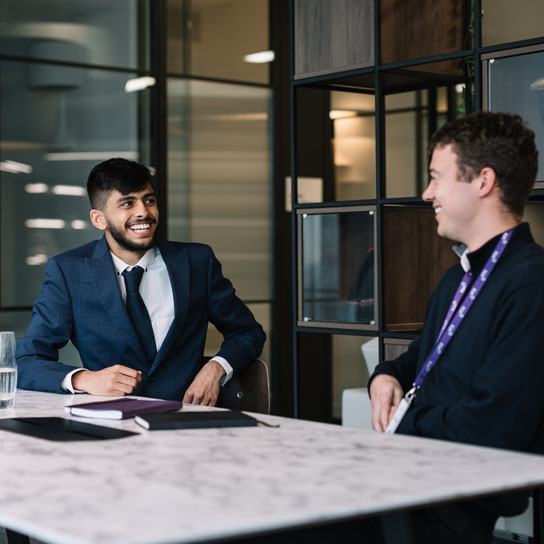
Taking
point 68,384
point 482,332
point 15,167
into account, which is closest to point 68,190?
point 15,167

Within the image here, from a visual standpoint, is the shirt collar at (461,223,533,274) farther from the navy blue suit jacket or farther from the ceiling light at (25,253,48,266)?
the ceiling light at (25,253,48,266)

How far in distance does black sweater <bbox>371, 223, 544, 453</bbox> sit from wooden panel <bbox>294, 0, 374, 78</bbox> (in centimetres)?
178

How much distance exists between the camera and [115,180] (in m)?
2.79

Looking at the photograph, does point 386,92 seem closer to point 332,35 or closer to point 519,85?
point 332,35

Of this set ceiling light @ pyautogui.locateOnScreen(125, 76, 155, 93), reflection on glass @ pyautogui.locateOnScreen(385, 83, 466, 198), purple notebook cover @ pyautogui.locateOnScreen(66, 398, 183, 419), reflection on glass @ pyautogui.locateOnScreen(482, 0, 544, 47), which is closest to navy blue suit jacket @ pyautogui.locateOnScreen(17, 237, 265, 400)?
purple notebook cover @ pyautogui.locateOnScreen(66, 398, 183, 419)

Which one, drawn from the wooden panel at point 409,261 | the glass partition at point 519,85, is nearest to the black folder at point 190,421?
the glass partition at point 519,85

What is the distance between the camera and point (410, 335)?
11.0 ft

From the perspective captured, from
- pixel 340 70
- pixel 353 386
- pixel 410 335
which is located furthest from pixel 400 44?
pixel 353 386

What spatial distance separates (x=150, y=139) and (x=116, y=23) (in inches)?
26.7

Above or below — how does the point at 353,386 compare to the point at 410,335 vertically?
below

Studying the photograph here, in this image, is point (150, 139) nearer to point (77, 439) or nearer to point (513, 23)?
point (513, 23)

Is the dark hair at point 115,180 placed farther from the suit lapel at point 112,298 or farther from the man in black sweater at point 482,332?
the man in black sweater at point 482,332

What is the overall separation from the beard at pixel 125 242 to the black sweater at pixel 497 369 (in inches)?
43.0

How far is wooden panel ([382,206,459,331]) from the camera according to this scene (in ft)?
11.5
